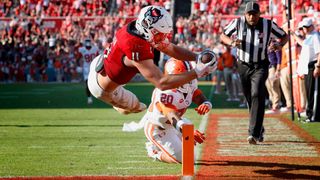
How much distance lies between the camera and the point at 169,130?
834 cm

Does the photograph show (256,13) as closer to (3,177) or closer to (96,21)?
(3,177)

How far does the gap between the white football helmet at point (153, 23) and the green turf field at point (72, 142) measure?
4.90 ft

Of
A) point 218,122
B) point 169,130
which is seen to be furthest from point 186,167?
point 218,122

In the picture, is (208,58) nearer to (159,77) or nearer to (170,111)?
(159,77)

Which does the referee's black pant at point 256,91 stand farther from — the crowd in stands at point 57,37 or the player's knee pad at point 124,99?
the crowd in stands at point 57,37

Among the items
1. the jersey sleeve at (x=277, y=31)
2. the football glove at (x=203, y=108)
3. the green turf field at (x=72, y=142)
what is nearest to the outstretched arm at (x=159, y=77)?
the football glove at (x=203, y=108)

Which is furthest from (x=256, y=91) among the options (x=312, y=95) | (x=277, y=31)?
(x=312, y=95)

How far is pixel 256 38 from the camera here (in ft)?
34.3

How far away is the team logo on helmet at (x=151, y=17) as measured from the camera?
7137mm

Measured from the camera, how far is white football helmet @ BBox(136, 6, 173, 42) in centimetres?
714

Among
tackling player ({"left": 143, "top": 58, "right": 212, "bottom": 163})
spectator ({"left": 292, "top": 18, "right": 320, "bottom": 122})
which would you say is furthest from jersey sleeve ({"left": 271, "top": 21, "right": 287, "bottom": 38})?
spectator ({"left": 292, "top": 18, "right": 320, "bottom": 122})

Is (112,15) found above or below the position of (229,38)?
below

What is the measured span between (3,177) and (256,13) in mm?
4497

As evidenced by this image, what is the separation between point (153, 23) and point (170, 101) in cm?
126
